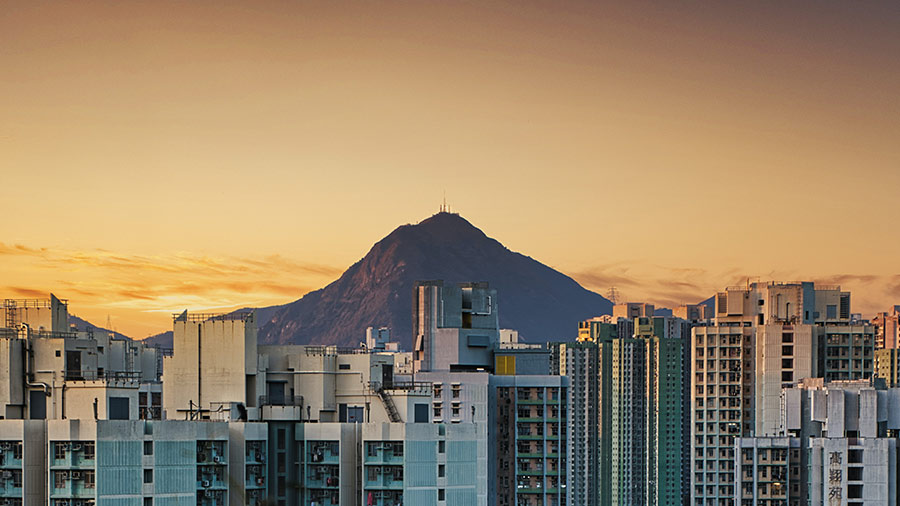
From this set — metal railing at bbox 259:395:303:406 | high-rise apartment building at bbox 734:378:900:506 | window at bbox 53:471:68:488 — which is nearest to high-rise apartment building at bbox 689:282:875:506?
high-rise apartment building at bbox 734:378:900:506

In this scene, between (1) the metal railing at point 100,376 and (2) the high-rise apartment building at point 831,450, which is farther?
(2) the high-rise apartment building at point 831,450

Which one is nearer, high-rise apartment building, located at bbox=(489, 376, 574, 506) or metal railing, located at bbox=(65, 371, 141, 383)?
metal railing, located at bbox=(65, 371, 141, 383)

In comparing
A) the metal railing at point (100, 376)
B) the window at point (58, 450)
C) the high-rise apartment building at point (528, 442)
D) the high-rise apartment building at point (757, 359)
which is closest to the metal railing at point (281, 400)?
Answer: the metal railing at point (100, 376)

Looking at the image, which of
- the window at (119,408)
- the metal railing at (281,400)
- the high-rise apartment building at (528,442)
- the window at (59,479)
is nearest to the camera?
the window at (59,479)

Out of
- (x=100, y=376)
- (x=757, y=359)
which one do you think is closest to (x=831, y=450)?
(x=757, y=359)

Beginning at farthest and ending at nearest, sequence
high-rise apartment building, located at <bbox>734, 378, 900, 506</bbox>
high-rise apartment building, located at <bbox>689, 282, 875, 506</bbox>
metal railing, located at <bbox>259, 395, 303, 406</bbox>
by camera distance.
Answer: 1. high-rise apartment building, located at <bbox>689, 282, 875, 506</bbox>
2. high-rise apartment building, located at <bbox>734, 378, 900, 506</bbox>
3. metal railing, located at <bbox>259, 395, 303, 406</bbox>

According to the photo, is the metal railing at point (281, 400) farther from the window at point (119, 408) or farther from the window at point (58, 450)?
the window at point (58, 450)

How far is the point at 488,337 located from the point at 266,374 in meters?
40.2

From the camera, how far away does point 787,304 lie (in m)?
132

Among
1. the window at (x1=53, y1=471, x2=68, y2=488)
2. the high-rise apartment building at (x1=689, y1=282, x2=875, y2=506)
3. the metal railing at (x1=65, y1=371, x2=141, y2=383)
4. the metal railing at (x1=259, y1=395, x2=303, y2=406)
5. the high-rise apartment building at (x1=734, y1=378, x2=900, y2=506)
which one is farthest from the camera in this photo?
the high-rise apartment building at (x1=689, y1=282, x2=875, y2=506)

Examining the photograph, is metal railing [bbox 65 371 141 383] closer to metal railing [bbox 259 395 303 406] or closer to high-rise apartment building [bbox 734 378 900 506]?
metal railing [bbox 259 395 303 406]

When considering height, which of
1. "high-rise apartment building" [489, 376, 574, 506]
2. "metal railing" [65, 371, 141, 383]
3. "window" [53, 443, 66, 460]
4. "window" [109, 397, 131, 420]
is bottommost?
"high-rise apartment building" [489, 376, 574, 506]

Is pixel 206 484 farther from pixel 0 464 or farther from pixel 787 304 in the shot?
pixel 787 304

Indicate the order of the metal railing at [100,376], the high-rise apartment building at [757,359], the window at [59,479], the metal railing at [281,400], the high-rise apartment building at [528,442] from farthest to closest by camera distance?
the high-rise apartment building at [757,359]
the high-rise apartment building at [528,442]
the metal railing at [100,376]
the metal railing at [281,400]
the window at [59,479]
